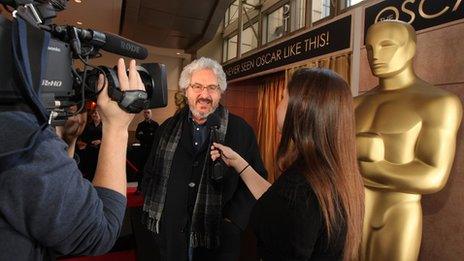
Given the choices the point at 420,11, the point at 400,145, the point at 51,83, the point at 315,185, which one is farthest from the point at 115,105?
the point at 420,11

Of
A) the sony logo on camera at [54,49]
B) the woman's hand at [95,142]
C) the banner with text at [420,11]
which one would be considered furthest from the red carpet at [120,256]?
the banner with text at [420,11]

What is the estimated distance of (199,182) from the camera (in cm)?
145

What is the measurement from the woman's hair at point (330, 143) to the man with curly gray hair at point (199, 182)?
0.60 metres

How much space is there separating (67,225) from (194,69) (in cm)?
122

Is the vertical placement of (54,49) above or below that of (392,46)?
below

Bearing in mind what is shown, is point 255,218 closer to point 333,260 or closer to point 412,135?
point 333,260

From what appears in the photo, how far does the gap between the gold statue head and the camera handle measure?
3.41 ft

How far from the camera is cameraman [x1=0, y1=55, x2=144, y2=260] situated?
1.57 ft

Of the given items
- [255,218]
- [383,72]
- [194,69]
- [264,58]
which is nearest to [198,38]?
[264,58]

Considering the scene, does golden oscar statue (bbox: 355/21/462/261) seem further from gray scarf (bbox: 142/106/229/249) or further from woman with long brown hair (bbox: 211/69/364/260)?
gray scarf (bbox: 142/106/229/249)

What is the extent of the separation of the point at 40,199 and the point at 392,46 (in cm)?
131

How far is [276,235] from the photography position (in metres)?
0.82

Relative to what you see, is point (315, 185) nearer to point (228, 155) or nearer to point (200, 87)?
point (228, 155)

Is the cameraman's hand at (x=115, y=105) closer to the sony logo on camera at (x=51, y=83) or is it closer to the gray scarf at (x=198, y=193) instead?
the sony logo on camera at (x=51, y=83)
